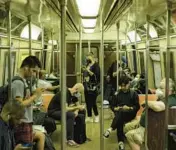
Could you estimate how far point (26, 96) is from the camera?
7.32 feet

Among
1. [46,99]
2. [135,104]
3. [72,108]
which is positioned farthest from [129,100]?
[46,99]

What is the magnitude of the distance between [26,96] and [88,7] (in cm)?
92

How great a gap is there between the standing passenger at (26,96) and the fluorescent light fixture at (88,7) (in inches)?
23.7

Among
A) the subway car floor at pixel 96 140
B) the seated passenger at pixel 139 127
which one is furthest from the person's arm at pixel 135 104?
the subway car floor at pixel 96 140

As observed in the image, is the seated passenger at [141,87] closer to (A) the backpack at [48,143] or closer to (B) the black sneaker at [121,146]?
(B) the black sneaker at [121,146]

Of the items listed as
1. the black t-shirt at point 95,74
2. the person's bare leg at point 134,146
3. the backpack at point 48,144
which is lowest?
the person's bare leg at point 134,146

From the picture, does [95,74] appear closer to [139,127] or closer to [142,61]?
[142,61]

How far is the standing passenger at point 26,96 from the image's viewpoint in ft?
7.00

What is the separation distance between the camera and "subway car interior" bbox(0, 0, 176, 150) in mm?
2096

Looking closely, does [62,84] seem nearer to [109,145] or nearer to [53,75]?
[53,75]

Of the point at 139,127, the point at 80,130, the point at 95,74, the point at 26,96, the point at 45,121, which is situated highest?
the point at 95,74

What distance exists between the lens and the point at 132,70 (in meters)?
2.74

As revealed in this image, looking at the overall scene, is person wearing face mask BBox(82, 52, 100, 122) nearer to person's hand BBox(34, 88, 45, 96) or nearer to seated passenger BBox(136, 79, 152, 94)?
seated passenger BBox(136, 79, 152, 94)

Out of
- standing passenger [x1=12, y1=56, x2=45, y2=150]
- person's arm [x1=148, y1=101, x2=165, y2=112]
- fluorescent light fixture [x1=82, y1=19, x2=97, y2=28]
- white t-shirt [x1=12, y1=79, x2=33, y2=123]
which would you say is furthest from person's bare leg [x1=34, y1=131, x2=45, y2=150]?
fluorescent light fixture [x1=82, y1=19, x2=97, y2=28]
